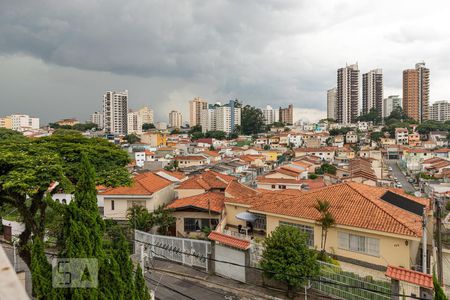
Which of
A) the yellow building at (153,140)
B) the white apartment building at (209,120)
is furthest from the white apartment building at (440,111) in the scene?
the yellow building at (153,140)

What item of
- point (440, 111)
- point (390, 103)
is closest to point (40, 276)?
point (390, 103)

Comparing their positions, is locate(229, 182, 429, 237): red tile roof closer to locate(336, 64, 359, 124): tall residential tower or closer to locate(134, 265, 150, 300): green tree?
locate(134, 265, 150, 300): green tree

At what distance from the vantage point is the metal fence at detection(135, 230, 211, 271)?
15.7m

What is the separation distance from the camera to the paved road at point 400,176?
50816mm

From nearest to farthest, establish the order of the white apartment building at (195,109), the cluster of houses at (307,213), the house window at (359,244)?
1. the cluster of houses at (307,213)
2. the house window at (359,244)
3. the white apartment building at (195,109)

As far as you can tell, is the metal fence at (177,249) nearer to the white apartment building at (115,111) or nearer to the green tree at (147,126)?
the white apartment building at (115,111)

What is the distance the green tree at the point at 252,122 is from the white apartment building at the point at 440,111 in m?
83.2

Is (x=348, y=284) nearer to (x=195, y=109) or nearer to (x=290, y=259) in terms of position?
(x=290, y=259)

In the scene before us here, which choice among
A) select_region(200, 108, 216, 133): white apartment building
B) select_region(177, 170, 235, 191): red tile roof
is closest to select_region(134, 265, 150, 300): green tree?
select_region(177, 170, 235, 191): red tile roof

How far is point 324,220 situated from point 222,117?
127 meters

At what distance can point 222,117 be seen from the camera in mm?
139750

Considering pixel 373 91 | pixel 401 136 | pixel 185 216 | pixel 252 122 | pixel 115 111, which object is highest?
pixel 373 91

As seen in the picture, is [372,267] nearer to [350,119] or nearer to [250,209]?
[250,209]

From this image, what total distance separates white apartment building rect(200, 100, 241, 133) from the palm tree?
407 feet
